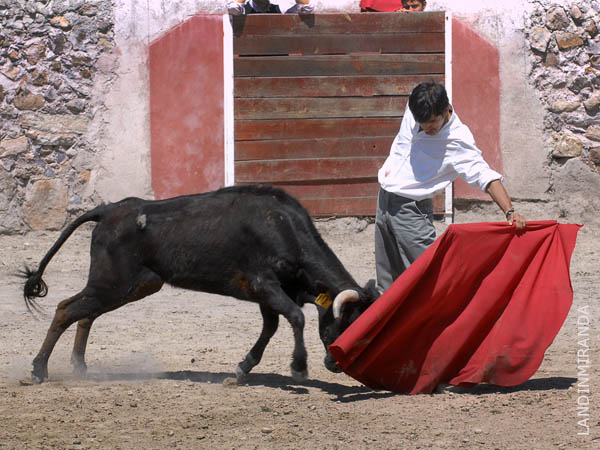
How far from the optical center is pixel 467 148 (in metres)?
4.80

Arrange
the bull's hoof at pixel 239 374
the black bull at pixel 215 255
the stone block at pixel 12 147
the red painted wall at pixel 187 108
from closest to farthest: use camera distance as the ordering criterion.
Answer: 1. the black bull at pixel 215 255
2. the bull's hoof at pixel 239 374
3. the stone block at pixel 12 147
4. the red painted wall at pixel 187 108

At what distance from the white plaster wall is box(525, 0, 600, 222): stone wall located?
114 mm

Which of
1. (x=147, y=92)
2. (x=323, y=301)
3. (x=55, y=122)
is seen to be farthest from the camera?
(x=147, y=92)

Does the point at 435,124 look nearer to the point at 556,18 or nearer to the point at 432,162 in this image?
the point at 432,162

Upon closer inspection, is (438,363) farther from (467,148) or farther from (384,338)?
(467,148)

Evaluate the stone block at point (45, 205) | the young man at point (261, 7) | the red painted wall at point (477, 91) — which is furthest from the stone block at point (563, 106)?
the stone block at point (45, 205)

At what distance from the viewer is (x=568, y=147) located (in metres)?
9.55

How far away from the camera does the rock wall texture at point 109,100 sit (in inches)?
364

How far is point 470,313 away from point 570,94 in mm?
5480

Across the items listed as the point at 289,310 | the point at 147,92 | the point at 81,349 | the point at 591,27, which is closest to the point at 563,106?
the point at 591,27

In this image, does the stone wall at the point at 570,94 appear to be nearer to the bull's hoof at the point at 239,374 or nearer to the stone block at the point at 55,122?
the stone block at the point at 55,122

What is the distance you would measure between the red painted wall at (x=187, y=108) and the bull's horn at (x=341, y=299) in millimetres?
4872

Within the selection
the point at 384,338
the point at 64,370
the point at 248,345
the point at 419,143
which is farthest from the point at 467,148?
the point at 64,370

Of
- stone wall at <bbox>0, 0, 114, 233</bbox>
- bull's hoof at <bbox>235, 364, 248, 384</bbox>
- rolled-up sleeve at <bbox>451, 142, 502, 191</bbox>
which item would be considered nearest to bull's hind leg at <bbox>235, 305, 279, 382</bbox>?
bull's hoof at <bbox>235, 364, 248, 384</bbox>
